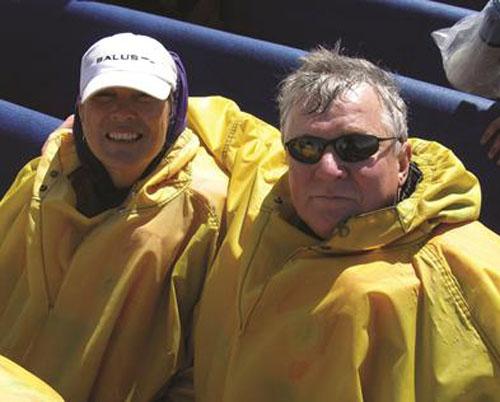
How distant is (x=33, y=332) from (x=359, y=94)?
2.88 feet

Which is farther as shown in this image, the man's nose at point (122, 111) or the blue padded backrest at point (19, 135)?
the blue padded backrest at point (19, 135)

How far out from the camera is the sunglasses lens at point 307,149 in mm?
1429

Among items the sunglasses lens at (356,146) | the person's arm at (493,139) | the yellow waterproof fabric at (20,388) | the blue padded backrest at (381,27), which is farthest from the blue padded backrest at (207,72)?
the yellow waterproof fabric at (20,388)

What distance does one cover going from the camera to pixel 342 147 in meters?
1.42

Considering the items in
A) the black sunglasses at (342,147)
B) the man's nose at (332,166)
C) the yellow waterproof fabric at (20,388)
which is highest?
the black sunglasses at (342,147)

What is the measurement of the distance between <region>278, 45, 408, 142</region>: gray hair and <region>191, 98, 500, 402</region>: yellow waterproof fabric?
0.13m

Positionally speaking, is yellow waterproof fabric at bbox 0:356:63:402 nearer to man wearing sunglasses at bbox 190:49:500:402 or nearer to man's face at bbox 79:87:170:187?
man wearing sunglasses at bbox 190:49:500:402

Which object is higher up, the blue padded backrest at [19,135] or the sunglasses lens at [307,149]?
the sunglasses lens at [307,149]

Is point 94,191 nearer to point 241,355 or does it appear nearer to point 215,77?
point 241,355

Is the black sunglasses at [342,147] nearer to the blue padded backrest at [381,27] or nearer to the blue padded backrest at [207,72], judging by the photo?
the blue padded backrest at [207,72]

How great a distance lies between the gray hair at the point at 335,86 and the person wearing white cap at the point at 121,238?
1.04ft

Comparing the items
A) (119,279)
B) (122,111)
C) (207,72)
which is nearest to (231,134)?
(122,111)

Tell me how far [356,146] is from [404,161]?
0.12 meters

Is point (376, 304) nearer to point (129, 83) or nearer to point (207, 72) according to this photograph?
point (129, 83)
